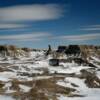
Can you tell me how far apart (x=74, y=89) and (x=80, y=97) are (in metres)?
13.6

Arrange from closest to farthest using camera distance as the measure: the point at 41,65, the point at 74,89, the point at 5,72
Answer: the point at 74,89 → the point at 5,72 → the point at 41,65

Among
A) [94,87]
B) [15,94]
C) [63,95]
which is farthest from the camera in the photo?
[94,87]

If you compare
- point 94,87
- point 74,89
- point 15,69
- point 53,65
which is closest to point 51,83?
point 74,89

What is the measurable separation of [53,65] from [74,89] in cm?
6677

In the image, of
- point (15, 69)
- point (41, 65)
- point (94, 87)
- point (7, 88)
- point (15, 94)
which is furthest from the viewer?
point (41, 65)

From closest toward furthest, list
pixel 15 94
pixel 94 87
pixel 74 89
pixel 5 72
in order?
pixel 15 94 → pixel 74 89 → pixel 94 87 → pixel 5 72

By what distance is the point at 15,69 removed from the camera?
5453 inches

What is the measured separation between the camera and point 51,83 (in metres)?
101

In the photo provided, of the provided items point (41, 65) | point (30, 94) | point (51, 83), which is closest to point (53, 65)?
point (41, 65)

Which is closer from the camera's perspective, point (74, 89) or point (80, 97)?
point (80, 97)

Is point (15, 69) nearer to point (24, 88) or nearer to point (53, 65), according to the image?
point (53, 65)

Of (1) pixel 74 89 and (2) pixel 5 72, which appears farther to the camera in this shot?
(2) pixel 5 72

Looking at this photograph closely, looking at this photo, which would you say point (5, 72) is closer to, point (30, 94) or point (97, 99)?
point (30, 94)

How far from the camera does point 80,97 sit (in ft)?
267
